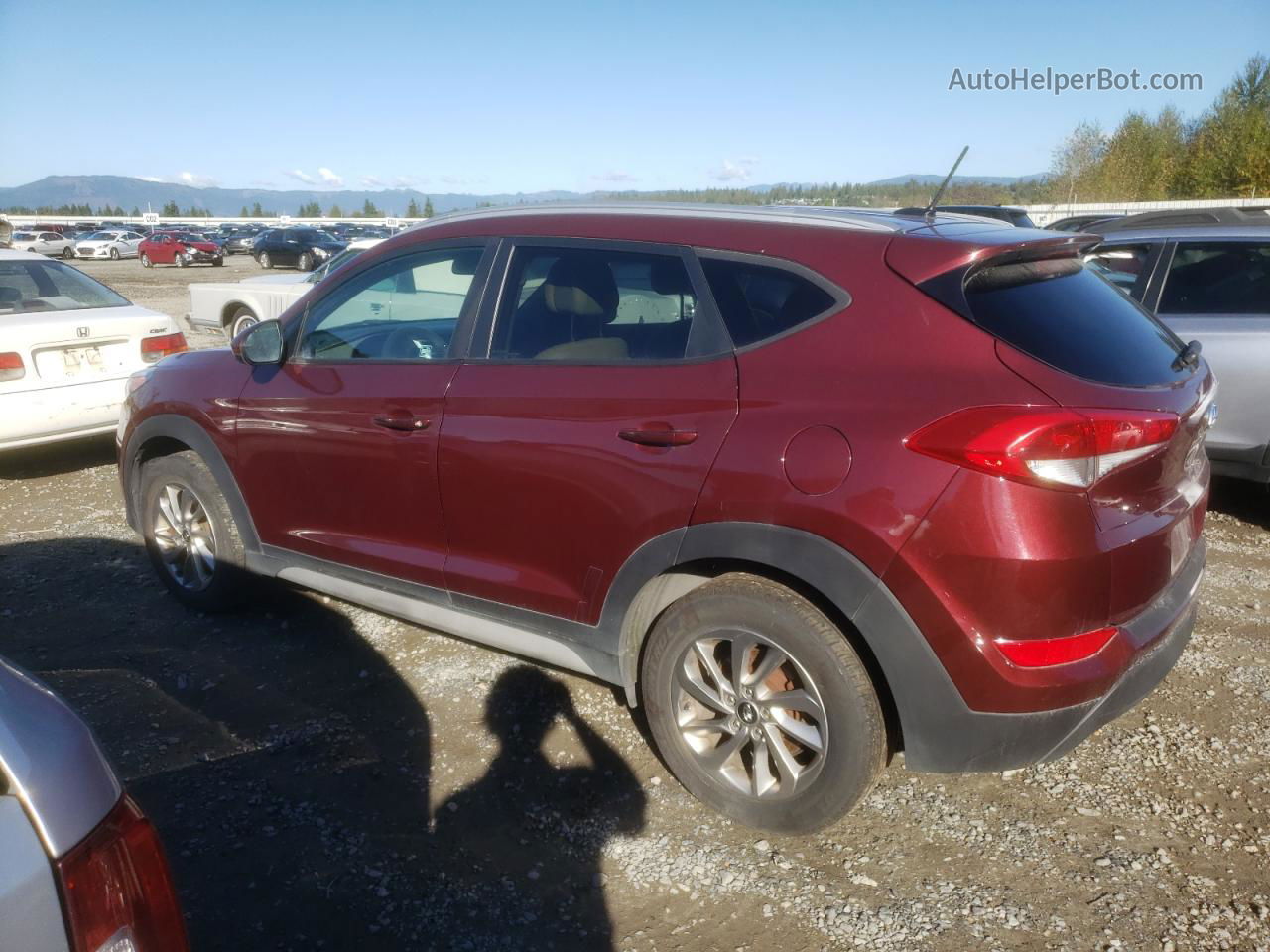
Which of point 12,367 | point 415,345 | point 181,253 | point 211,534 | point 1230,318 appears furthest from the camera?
point 181,253

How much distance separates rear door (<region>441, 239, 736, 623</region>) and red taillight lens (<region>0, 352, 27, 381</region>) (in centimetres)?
455

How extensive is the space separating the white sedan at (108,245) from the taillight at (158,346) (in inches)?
1882

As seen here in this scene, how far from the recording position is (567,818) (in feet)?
10.1

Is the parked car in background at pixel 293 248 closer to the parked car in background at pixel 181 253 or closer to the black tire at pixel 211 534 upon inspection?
the parked car in background at pixel 181 253

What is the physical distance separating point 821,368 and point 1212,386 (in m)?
1.45

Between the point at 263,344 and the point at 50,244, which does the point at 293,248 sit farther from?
the point at 263,344

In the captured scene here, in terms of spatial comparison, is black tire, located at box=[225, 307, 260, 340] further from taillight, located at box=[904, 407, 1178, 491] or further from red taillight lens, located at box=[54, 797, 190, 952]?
red taillight lens, located at box=[54, 797, 190, 952]

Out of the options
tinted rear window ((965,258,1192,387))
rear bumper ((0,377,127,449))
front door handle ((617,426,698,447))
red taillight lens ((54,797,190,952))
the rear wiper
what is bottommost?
rear bumper ((0,377,127,449))

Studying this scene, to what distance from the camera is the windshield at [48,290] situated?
22.7 ft

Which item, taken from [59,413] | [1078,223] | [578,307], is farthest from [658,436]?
[1078,223]

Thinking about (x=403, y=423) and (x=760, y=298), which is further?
(x=403, y=423)

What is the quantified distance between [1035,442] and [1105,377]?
1.27ft

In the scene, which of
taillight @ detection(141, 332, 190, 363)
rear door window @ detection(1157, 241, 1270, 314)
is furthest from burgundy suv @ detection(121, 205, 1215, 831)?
taillight @ detection(141, 332, 190, 363)

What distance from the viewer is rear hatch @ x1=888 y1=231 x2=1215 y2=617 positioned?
2486 millimetres
